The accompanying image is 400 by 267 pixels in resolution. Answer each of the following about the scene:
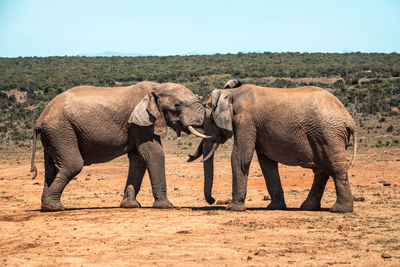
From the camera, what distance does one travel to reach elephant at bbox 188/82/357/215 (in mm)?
13055

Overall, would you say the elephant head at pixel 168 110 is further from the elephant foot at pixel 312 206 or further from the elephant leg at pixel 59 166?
the elephant foot at pixel 312 206

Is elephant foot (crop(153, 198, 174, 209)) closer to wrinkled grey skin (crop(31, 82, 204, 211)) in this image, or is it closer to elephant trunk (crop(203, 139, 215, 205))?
wrinkled grey skin (crop(31, 82, 204, 211))

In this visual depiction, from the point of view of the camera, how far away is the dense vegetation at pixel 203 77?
4478cm

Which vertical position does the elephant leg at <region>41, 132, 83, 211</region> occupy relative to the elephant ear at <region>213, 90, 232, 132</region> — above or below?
below

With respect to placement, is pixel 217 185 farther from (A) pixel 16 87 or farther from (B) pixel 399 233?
(A) pixel 16 87

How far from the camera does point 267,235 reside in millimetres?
11031

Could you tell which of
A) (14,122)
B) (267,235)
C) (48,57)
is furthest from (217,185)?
(48,57)

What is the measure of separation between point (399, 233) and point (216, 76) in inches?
2253

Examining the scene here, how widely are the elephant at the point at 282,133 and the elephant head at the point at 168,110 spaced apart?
0.35m

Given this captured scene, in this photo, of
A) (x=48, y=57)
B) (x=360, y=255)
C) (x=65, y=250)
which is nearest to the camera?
(x=360, y=255)

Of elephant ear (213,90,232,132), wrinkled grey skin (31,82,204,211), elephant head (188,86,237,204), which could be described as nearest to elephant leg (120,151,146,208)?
wrinkled grey skin (31,82,204,211)

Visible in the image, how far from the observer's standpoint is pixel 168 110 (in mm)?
14352

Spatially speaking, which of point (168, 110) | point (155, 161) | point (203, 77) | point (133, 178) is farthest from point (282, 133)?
point (203, 77)

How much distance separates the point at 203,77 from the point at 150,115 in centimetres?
5433
